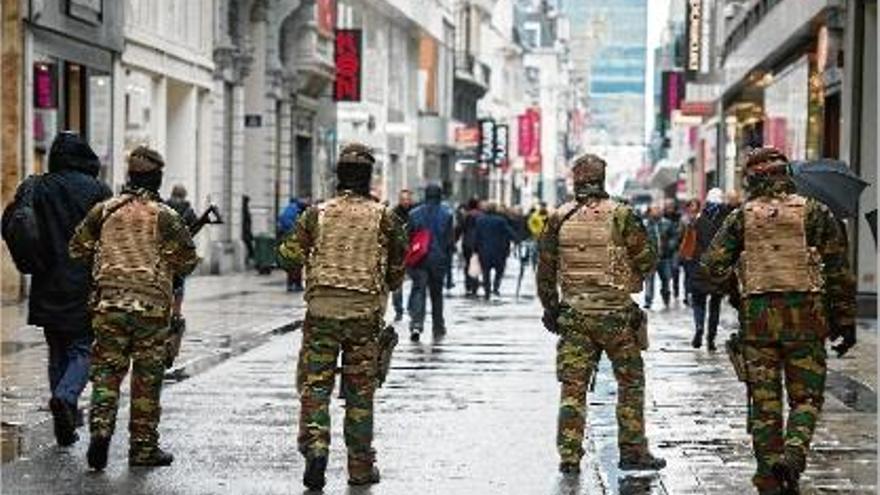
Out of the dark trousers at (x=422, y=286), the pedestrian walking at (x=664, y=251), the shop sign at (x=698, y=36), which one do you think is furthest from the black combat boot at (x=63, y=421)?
the shop sign at (x=698, y=36)

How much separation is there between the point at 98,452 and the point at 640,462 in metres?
3.06

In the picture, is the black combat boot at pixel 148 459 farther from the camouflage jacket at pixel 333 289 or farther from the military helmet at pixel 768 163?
the military helmet at pixel 768 163

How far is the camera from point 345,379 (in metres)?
10.7

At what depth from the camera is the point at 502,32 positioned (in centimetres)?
12600

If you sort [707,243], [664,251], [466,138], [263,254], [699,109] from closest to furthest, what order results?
Result: 1. [707,243]
2. [664,251]
3. [263,254]
4. [699,109]
5. [466,138]

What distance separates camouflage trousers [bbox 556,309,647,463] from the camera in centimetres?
1132

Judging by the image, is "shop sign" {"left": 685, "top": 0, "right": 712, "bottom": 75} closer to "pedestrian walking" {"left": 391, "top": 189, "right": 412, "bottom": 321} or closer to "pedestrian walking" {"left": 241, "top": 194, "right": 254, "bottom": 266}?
"pedestrian walking" {"left": 241, "top": 194, "right": 254, "bottom": 266}

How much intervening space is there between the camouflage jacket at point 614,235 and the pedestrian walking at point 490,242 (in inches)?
916

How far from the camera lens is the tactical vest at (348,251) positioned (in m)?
10.7

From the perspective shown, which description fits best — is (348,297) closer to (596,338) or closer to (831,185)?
(596,338)

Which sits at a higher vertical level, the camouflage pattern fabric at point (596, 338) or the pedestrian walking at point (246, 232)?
the camouflage pattern fabric at point (596, 338)

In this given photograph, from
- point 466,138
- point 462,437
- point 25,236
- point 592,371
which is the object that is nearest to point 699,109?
point 466,138

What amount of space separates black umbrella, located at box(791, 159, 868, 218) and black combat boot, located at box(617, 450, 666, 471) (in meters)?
A: 2.55

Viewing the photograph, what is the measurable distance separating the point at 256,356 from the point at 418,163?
58061 mm
